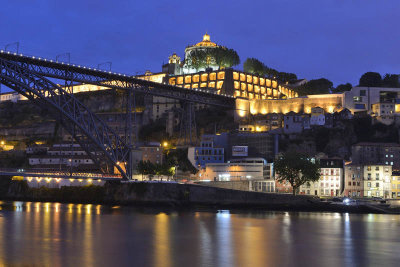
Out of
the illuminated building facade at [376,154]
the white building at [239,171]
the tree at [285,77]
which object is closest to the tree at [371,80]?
the tree at [285,77]

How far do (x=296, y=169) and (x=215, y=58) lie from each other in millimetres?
49519

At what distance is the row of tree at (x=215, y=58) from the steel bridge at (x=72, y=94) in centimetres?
3734

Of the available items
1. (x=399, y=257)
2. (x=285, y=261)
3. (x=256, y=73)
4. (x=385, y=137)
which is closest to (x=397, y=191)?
(x=385, y=137)

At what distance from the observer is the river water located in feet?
98.3

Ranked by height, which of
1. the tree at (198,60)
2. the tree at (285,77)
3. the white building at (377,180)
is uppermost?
the tree at (198,60)

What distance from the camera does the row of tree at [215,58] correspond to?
106m

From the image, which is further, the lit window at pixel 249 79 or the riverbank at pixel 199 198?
the lit window at pixel 249 79

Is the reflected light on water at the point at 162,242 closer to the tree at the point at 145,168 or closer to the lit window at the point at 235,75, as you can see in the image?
the tree at the point at 145,168

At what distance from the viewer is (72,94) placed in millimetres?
56219

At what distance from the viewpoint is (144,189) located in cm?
6150

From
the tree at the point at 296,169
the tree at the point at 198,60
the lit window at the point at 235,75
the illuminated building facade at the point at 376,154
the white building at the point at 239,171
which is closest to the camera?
the tree at the point at 296,169

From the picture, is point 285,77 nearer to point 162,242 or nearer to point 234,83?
point 234,83

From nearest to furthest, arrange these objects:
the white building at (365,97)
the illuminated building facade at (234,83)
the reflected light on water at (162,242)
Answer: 1. the reflected light on water at (162,242)
2. the white building at (365,97)
3. the illuminated building facade at (234,83)

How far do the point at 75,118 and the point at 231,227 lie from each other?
20747 mm
